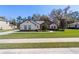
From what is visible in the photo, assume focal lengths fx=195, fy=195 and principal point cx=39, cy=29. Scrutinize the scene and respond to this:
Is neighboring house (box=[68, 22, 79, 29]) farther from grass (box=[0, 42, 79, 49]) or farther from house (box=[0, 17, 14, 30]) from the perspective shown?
house (box=[0, 17, 14, 30])

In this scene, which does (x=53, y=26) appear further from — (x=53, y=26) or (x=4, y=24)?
(x=4, y=24)

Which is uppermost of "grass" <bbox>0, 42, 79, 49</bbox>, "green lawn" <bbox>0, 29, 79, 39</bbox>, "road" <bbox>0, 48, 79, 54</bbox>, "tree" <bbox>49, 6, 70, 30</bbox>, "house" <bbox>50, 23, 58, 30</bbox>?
"tree" <bbox>49, 6, 70, 30</bbox>

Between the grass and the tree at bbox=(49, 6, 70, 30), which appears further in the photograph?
the grass

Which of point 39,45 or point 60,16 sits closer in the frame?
point 60,16

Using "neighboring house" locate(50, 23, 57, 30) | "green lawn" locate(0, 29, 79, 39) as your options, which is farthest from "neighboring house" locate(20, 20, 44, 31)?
"neighboring house" locate(50, 23, 57, 30)

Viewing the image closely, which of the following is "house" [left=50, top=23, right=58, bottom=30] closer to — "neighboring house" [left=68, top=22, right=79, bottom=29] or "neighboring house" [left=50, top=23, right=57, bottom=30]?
"neighboring house" [left=50, top=23, right=57, bottom=30]

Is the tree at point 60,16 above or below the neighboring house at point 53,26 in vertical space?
above

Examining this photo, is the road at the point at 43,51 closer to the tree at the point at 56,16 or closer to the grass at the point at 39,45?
the grass at the point at 39,45

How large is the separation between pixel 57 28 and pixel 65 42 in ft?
1.69

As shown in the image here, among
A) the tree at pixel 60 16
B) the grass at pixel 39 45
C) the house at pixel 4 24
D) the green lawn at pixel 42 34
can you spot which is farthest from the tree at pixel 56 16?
the house at pixel 4 24

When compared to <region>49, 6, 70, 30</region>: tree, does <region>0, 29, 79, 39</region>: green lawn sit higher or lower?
lower

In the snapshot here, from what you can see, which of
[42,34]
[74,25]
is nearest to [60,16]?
[74,25]

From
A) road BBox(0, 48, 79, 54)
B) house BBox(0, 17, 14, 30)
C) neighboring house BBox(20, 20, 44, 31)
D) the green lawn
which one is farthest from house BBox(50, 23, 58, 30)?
house BBox(0, 17, 14, 30)

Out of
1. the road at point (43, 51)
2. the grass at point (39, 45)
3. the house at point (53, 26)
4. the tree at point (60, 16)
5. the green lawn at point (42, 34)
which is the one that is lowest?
the road at point (43, 51)
